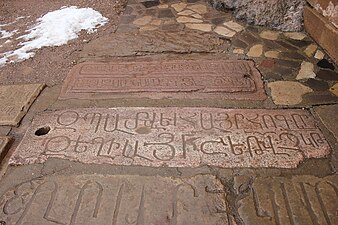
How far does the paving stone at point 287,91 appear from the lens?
2098mm

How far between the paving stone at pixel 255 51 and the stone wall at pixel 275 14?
0.44 metres

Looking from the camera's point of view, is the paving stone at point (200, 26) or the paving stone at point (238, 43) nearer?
the paving stone at point (238, 43)

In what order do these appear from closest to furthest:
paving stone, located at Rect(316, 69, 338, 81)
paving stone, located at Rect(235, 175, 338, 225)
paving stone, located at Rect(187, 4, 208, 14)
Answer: paving stone, located at Rect(235, 175, 338, 225), paving stone, located at Rect(316, 69, 338, 81), paving stone, located at Rect(187, 4, 208, 14)

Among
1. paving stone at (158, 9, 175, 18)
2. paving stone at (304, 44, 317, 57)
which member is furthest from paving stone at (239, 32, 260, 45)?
paving stone at (158, 9, 175, 18)

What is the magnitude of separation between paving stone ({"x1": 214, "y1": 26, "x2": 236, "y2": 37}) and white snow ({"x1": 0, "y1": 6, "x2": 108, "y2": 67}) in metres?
1.15

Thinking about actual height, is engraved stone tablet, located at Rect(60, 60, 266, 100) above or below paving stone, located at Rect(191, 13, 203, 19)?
below

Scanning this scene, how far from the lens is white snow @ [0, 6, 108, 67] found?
2827 mm

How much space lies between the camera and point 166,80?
234 centimetres

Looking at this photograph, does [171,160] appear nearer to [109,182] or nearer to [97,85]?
[109,182]

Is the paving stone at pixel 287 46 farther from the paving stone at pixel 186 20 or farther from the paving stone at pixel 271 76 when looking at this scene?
the paving stone at pixel 186 20

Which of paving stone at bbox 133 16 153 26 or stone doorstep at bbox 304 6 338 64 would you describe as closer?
stone doorstep at bbox 304 6 338 64

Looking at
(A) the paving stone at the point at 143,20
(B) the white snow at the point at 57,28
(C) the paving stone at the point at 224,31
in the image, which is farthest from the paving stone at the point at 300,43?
(B) the white snow at the point at 57,28

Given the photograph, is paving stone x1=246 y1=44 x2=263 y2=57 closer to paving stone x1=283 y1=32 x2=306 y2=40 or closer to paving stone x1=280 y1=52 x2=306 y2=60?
paving stone x1=280 y1=52 x2=306 y2=60

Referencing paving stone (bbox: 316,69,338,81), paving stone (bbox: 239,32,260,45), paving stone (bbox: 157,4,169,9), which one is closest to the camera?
paving stone (bbox: 316,69,338,81)
